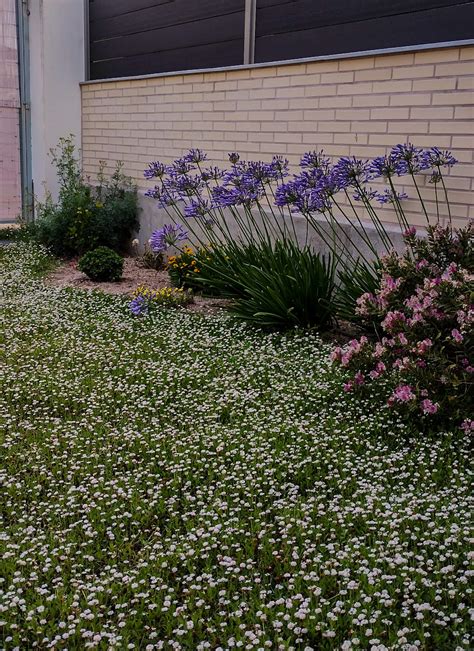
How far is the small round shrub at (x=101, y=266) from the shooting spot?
848 centimetres

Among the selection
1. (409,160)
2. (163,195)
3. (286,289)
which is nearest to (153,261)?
(163,195)

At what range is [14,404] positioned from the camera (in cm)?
474

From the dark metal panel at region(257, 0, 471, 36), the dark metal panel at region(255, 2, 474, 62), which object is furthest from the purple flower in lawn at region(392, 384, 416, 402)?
the dark metal panel at region(257, 0, 471, 36)

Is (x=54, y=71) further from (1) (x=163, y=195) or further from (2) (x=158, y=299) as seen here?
(2) (x=158, y=299)

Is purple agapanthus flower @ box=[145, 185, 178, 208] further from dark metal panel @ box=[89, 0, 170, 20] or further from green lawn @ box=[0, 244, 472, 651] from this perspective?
dark metal panel @ box=[89, 0, 170, 20]

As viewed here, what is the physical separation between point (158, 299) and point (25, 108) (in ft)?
21.7

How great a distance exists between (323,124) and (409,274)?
9.10 feet

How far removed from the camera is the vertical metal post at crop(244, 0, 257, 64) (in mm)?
7756

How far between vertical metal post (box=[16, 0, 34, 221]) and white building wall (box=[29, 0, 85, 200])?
1.03 ft

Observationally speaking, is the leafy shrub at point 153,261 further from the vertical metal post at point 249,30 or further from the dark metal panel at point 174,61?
the vertical metal post at point 249,30

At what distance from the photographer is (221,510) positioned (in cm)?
333

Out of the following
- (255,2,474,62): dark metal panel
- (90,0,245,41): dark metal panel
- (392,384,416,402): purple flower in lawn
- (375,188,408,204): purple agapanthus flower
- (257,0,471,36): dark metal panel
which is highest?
(90,0,245,41): dark metal panel

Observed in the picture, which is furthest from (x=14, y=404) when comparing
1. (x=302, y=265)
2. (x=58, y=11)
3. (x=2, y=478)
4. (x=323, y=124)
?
(x=58, y=11)

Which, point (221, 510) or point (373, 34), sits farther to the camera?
point (373, 34)
